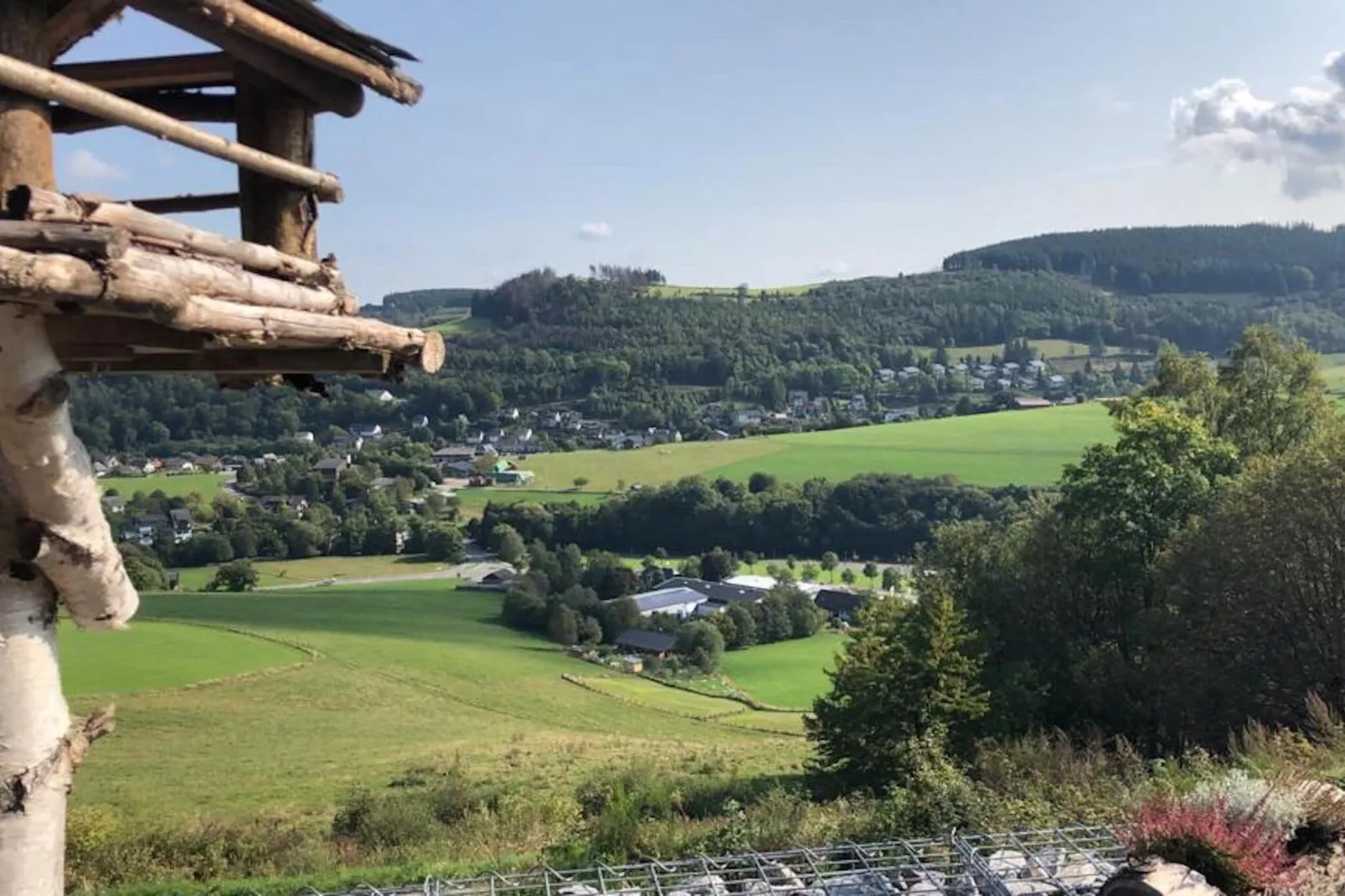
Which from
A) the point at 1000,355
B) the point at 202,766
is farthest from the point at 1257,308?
the point at 202,766

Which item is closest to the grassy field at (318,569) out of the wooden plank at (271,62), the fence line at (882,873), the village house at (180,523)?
the village house at (180,523)

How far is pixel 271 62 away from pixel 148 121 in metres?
0.54

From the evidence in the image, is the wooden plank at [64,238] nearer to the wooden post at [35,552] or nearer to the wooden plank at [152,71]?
the wooden post at [35,552]

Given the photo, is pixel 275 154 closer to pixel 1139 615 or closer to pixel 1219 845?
pixel 1219 845

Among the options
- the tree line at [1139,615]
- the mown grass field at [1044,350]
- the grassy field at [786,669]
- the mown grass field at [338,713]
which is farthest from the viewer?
the mown grass field at [1044,350]

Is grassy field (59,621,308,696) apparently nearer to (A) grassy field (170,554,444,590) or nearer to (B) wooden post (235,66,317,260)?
(A) grassy field (170,554,444,590)

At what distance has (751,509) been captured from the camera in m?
80.8

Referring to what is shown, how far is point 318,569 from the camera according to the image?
74.3m

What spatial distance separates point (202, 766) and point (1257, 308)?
16539 cm

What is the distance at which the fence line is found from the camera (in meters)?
7.49

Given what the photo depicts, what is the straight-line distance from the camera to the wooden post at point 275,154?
3506 millimetres

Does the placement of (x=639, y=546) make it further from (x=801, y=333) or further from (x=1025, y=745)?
(x=801, y=333)

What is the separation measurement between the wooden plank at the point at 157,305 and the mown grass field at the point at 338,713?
21.4 metres

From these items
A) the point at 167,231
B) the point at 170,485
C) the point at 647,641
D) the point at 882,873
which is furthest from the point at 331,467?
the point at 167,231
